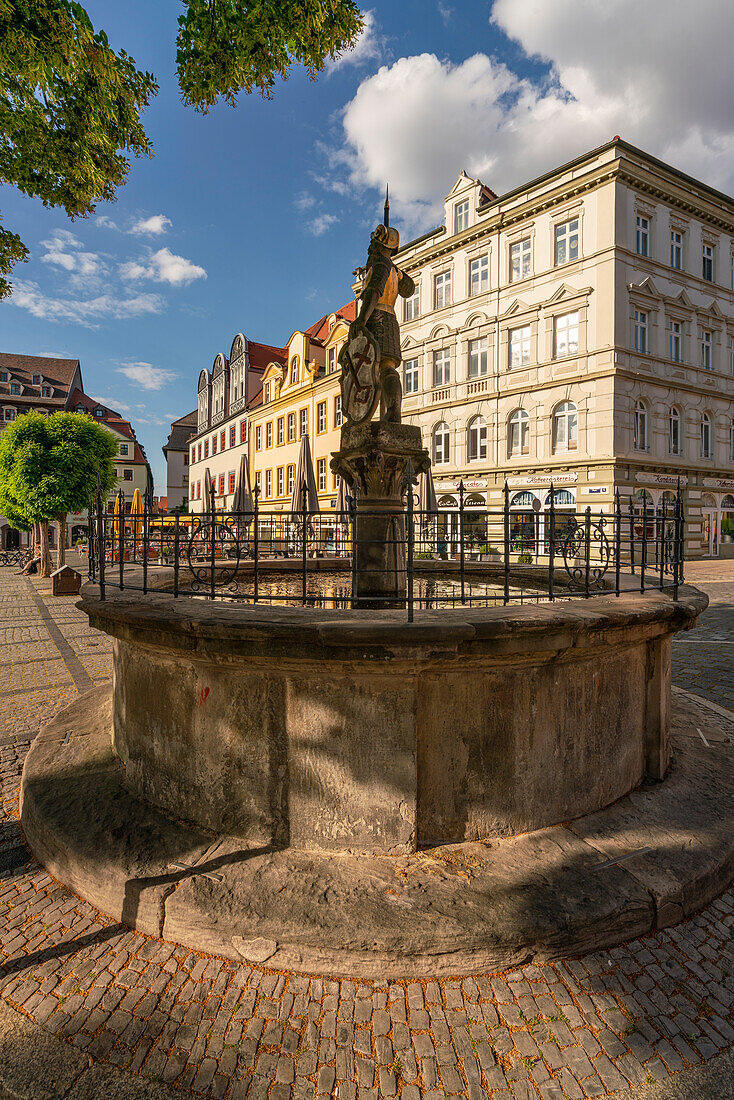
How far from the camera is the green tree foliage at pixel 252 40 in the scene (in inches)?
229

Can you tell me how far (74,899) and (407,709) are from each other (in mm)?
2216

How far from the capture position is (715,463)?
27.8 m

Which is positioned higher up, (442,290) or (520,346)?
(442,290)

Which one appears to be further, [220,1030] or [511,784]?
[511,784]

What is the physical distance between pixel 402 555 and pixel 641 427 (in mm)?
21879

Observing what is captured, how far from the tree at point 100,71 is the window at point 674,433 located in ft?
79.6

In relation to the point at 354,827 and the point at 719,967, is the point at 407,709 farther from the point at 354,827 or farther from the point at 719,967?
the point at 719,967

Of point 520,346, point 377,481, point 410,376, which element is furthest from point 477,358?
point 377,481

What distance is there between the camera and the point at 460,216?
29359 millimetres

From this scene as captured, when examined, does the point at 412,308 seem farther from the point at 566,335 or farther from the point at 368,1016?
the point at 368,1016

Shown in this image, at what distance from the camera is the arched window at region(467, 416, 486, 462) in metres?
28.0

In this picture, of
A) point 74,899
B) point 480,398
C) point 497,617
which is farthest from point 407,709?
point 480,398

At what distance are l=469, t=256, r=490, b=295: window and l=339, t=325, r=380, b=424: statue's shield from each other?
80.9ft

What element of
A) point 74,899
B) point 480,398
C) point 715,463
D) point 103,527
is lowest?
point 74,899
